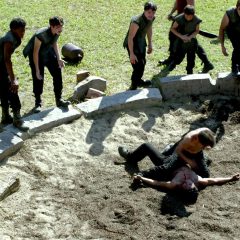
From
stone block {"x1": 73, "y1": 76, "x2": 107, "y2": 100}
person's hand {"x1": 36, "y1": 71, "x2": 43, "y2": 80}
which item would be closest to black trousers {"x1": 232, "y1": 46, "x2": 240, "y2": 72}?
stone block {"x1": 73, "y1": 76, "x2": 107, "y2": 100}

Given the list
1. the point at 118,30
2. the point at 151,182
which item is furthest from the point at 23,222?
the point at 118,30

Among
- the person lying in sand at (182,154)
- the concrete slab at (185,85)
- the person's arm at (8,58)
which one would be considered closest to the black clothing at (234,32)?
the concrete slab at (185,85)

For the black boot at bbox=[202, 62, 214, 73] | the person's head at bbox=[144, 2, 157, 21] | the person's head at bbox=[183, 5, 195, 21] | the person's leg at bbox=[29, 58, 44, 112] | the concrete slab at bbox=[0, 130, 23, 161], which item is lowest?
the black boot at bbox=[202, 62, 214, 73]

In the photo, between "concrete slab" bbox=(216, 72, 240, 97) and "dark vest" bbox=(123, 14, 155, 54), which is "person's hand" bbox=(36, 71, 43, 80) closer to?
"dark vest" bbox=(123, 14, 155, 54)

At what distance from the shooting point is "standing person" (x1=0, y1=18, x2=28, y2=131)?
793cm

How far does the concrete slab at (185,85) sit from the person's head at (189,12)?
1028 mm

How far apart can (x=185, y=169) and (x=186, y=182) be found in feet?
0.59

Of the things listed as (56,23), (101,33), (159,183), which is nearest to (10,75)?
(56,23)

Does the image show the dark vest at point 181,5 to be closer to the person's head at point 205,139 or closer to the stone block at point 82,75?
the stone block at point 82,75

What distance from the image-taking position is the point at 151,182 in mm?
7562

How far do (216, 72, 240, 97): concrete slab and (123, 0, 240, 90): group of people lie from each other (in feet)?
0.38

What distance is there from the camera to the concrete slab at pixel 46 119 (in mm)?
8652

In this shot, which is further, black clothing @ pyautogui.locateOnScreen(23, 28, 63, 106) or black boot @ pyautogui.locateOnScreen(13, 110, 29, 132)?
black clothing @ pyautogui.locateOnScreen(23, 28, 63, 106)

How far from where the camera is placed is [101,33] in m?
13.3
